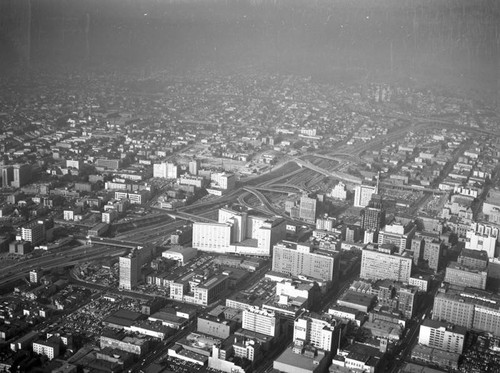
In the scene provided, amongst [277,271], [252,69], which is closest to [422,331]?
Answer: [277,271]

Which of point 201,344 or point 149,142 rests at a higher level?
point 149,142

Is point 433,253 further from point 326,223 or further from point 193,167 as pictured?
point 193,167

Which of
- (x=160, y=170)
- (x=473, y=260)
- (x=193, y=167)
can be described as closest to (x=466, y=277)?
(x=473, y=260)

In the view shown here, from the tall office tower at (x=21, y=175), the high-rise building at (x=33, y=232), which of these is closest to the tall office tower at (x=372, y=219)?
the high-rise building at (x=33, y=232)

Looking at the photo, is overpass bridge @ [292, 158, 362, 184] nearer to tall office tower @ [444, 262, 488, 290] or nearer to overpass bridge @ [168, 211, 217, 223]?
overpass bridge @ [168, 211, 217, 223]


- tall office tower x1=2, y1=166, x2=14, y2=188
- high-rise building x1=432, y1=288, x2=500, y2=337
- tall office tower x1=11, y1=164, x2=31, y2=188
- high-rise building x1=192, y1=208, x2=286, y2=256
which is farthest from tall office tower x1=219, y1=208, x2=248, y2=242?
tall office tower x1=2, y1=166, x2=14, y2=188

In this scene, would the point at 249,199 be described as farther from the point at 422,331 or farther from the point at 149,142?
the point at 422,331

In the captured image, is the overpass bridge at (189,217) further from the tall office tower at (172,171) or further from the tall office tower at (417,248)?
the tall office tower at (417,248)
